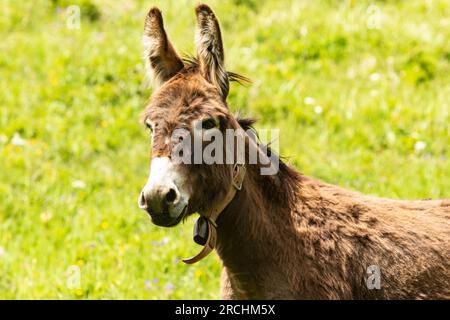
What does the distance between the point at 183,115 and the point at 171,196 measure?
47 cm

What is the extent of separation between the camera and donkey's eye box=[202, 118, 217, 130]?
12.3ft

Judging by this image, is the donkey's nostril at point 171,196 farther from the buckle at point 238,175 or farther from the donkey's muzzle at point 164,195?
the buckle at point 238,175

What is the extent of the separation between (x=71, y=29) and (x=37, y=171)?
2.89 m

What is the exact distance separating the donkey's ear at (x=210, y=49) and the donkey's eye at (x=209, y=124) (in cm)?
28

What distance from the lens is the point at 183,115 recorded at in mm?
3723

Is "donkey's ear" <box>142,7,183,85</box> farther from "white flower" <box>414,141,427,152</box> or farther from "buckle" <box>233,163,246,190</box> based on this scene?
"white flower" <box>414,141,427,152</box>

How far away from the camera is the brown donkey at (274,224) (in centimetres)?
383

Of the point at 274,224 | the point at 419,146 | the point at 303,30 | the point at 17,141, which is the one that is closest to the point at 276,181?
the point at 274,224

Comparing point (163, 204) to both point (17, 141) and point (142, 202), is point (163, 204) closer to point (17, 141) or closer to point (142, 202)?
point (142, 202)

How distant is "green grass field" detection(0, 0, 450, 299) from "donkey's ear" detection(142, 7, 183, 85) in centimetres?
214

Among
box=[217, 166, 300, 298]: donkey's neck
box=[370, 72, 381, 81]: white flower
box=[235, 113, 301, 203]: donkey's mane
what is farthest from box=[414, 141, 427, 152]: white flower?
box=[217, 166, 300, 298]: donkey's neck

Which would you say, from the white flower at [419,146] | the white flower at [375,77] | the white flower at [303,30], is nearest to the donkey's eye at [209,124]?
the white flower at [419,146]
